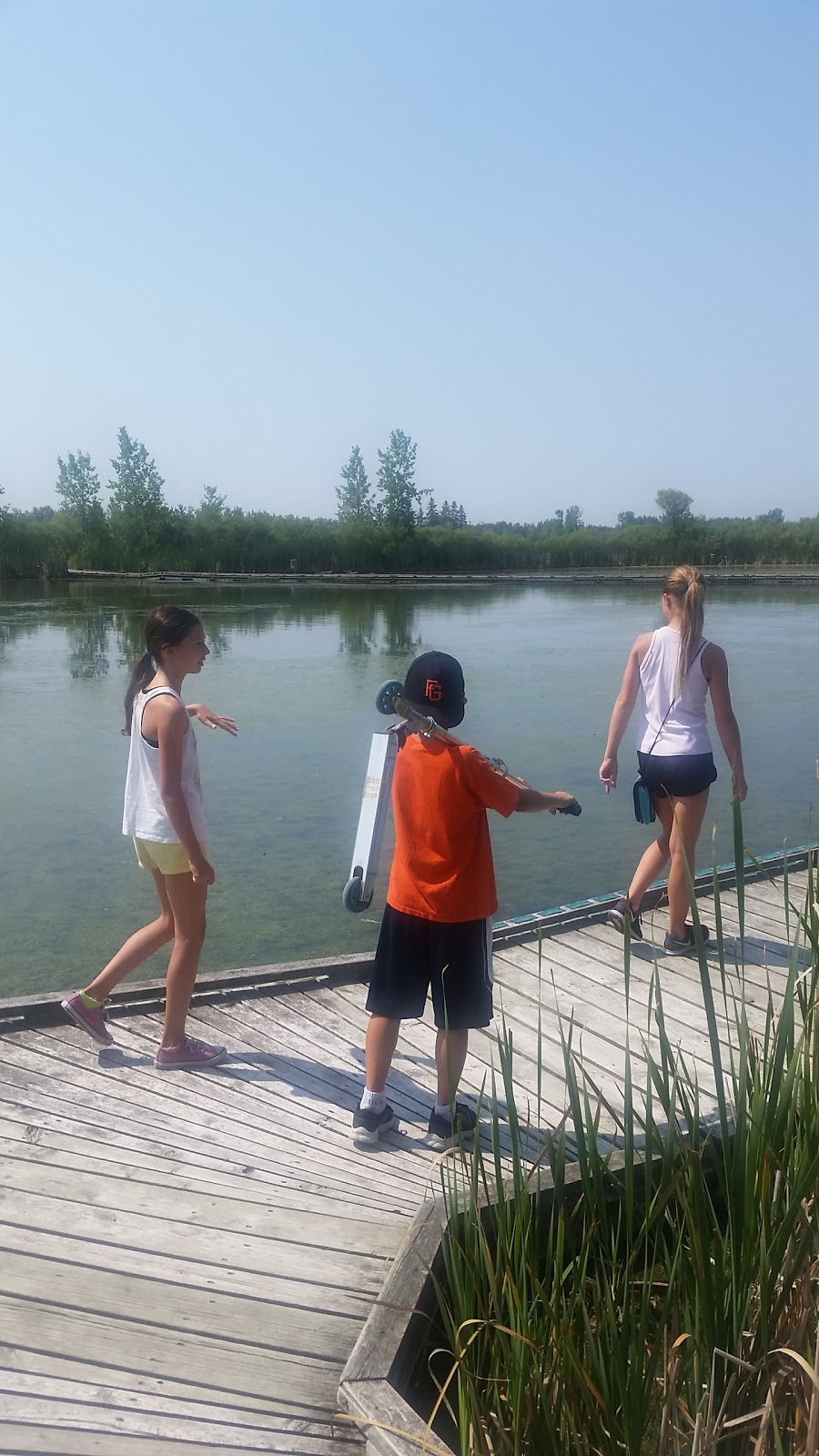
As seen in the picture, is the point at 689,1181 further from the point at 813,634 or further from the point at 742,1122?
the point at 813,634

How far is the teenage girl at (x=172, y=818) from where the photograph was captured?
10.1 feet

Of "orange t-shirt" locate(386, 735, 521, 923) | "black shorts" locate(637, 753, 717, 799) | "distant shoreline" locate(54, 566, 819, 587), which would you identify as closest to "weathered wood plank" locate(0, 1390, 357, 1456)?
"orange t-shirt" locate(386, 735, 521, 923)

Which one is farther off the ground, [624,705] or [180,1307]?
[624,705]

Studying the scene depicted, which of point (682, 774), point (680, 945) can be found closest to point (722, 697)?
point (682, 774)

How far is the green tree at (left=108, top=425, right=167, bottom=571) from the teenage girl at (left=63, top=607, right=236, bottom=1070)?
203 ft

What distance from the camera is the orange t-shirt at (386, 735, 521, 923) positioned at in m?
2.65

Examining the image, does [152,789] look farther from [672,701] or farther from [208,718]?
[672,701]

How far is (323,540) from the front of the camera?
61.4 metres

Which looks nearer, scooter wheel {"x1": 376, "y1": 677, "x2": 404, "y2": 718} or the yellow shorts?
scooter wheel {"x1": 376, "y1": 677, "x2": 404, "y2": 718}

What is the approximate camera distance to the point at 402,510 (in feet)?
237

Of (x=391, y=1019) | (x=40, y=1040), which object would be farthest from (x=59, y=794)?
(x=391, y=1019)

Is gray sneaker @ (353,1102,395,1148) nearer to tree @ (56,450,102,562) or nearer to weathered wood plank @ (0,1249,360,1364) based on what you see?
weathered wood plank @ (0,1249,360,1364)

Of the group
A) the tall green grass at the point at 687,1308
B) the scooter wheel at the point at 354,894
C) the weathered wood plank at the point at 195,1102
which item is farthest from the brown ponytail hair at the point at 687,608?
the tall green grass at the point at 687,1308

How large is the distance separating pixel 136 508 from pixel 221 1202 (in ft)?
224
